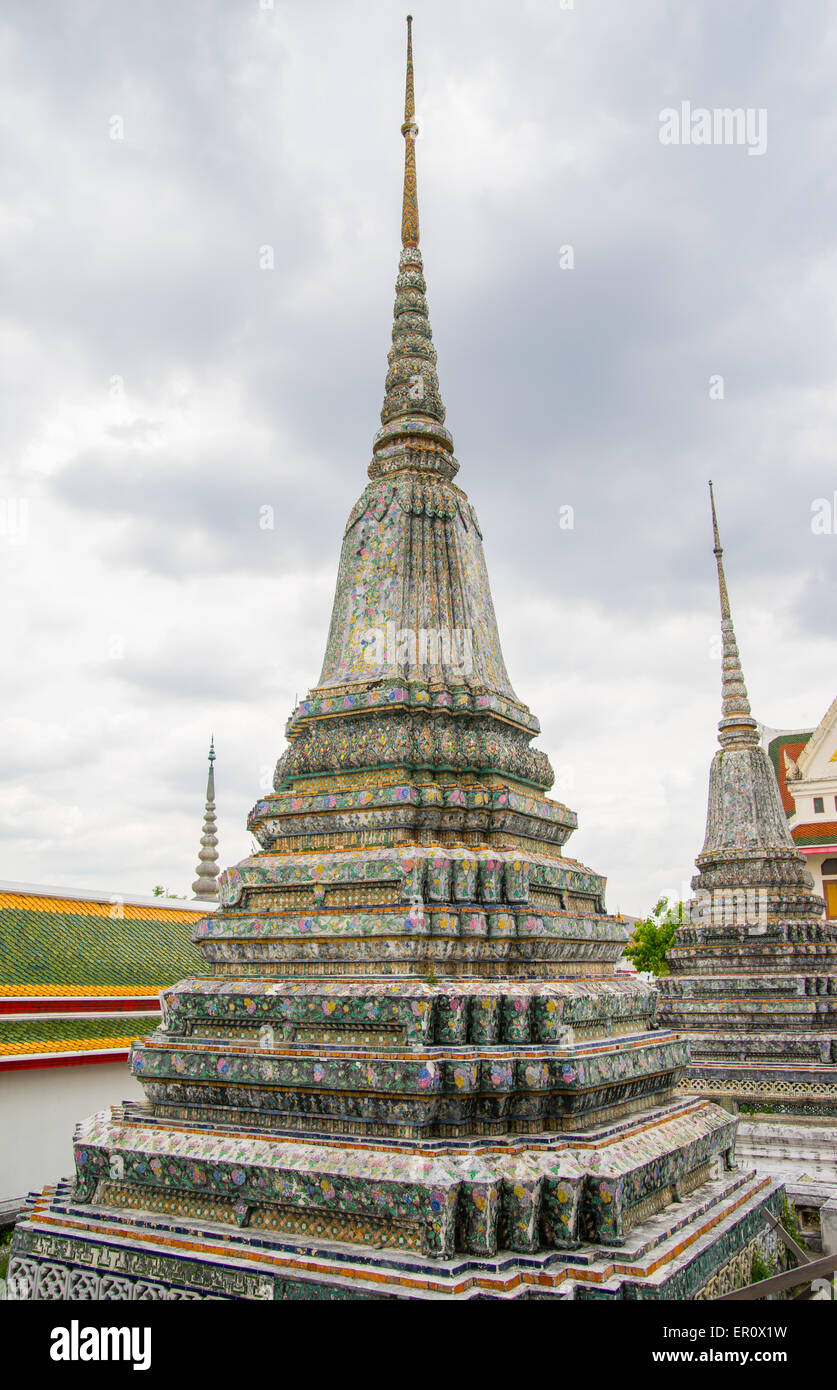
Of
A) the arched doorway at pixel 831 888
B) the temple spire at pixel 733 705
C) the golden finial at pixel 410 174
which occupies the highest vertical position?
the golden finial at pixel 410 174

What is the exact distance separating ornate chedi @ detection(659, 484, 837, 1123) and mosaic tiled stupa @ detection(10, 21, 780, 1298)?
20.2 feet

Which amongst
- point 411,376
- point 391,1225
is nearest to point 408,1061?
point 391,1225

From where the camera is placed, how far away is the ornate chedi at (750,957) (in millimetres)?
14508

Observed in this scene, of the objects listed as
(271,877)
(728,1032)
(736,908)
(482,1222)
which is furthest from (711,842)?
(482,1222)

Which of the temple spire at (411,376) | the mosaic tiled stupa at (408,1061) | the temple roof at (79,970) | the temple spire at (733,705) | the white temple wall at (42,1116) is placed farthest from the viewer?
the temple spire at (733,705)

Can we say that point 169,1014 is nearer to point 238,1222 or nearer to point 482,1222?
point 238,1222

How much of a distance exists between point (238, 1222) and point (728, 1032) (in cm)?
1082

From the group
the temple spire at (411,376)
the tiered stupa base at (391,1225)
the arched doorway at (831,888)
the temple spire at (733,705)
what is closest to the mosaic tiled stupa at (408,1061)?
the tiered stupa base at (391,1225)

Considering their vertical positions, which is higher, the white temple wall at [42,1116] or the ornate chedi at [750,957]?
the ornate chedi at [750,957]

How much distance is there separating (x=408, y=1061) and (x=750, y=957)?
1102 centimetres

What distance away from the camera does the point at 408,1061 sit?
6.65 metres

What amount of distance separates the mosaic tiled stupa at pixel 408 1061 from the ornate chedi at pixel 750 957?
6.17 meters

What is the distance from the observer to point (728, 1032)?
1535 cm

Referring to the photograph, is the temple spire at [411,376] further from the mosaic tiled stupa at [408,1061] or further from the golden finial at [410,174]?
the mosaic tiled stupa at [408,1061]
